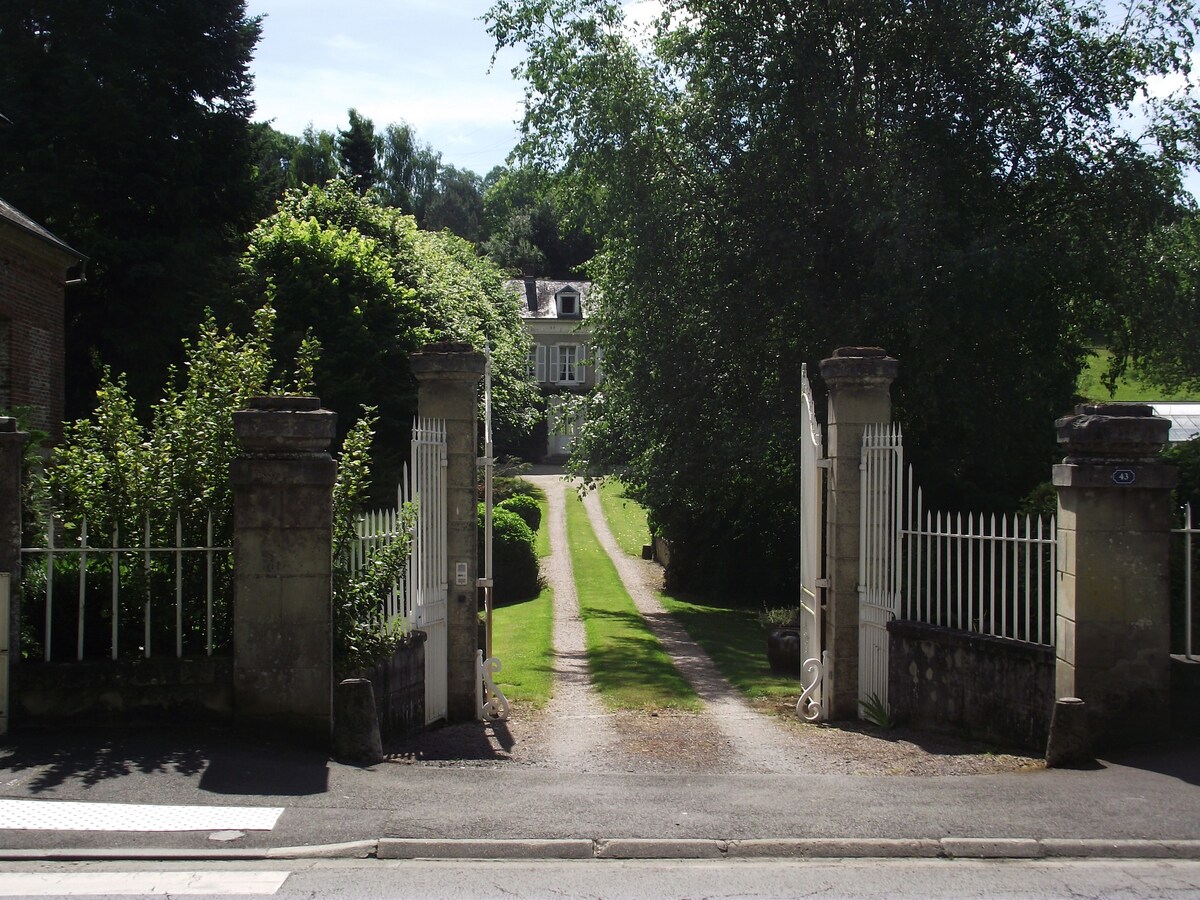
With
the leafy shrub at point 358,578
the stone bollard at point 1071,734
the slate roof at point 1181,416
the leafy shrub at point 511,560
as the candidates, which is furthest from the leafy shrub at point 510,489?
the stone bollard at point 1071,734

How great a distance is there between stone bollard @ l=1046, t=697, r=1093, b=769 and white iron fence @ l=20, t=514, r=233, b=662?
18.7 feet

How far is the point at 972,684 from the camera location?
8938 millimetres

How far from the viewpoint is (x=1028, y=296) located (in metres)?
17.0

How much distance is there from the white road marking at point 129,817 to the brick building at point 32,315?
37.1 ft

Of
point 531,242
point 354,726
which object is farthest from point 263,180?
point 531,242

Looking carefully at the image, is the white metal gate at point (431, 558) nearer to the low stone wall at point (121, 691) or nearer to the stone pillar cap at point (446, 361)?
the stone pillar cap at point (446, 361)

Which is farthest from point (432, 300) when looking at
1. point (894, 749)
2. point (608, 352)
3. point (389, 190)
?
point (389, 190)

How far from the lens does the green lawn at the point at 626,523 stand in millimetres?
32000

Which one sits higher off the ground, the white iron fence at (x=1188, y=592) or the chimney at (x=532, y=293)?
the chimney at (x=532, y=293)

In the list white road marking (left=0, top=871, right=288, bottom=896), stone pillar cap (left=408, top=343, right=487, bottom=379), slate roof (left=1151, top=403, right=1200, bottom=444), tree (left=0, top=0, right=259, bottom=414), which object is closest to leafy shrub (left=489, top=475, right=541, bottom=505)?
tree (left=0, top=0, right=259, bottom=414)

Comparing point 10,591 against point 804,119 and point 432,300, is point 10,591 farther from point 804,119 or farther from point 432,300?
point 432,300

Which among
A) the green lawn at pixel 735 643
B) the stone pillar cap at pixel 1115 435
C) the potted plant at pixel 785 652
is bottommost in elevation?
the green lawn at pixel 735 643

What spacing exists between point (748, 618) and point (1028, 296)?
816 centimetres

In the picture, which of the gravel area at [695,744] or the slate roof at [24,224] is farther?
the slate roof at [24,224]
